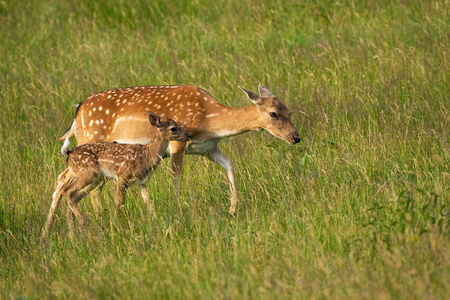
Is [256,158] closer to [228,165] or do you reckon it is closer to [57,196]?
[228,165]

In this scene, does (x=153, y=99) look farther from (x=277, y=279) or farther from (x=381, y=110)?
(x=277, y=279)

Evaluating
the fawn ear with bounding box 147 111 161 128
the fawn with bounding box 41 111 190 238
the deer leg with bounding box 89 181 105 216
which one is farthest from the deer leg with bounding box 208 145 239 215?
the deer leg with bounding box 89 181 105 216

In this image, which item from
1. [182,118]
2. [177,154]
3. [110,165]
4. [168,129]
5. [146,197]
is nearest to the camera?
[146,197]

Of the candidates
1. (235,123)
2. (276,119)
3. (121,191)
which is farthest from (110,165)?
(276,119)

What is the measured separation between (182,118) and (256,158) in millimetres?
849

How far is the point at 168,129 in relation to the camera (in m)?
7.22

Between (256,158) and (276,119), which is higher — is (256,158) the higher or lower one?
the lower one

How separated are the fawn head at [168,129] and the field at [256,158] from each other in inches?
17.0

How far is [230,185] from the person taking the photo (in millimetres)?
6996

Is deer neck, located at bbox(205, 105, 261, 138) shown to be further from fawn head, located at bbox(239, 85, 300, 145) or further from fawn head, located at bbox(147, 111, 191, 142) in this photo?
fawn head, located at bbox(147, 111, 191, 142)

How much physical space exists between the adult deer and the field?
238mm

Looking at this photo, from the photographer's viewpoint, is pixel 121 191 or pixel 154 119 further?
pixel 154 119

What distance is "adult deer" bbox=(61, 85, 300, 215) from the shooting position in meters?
7.32

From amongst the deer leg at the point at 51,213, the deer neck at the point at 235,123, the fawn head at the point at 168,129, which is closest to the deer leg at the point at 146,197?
the fawn head at the point at 168,129
